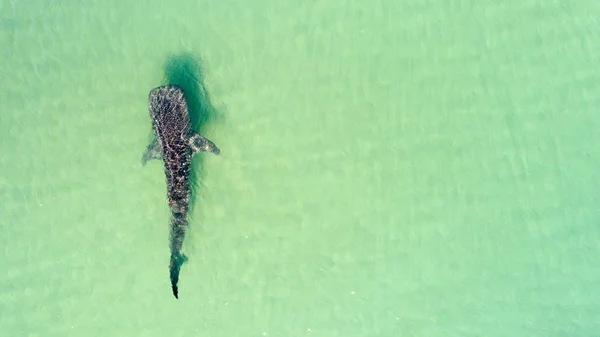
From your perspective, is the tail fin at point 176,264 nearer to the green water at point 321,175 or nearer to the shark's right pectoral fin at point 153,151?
the green water at point 321,175

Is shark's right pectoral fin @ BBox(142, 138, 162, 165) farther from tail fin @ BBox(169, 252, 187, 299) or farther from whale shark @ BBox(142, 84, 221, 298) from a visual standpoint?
tail fin @ BBox(169, 252, 187, 299)

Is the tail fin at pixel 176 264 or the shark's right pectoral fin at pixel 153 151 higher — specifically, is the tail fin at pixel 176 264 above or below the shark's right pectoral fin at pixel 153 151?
below

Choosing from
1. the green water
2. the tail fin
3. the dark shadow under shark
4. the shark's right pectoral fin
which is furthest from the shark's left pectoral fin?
the tail fin

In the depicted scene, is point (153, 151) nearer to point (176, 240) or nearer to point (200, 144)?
point (200, 144)

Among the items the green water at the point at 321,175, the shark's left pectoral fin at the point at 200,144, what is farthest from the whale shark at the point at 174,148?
the green water at the point at 321,175

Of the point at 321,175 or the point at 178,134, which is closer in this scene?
→ the point at 178,134

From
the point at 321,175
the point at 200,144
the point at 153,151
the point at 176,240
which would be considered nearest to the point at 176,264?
the point at 176,240

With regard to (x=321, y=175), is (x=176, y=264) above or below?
below

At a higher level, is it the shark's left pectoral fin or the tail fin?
the shark's left pectoral fin

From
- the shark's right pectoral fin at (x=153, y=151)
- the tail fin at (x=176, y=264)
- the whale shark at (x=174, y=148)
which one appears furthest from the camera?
the tail fin at (x=176, y=264)
